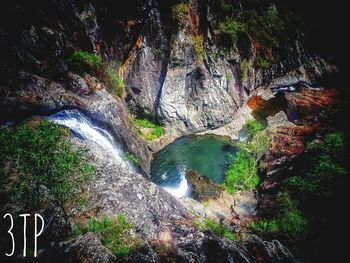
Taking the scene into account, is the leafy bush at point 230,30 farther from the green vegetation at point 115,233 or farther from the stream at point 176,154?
the green vegetation at point 115,233

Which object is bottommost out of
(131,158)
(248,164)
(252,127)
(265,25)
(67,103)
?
(248,164)

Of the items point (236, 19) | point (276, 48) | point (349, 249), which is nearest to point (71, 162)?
point (349, 249)

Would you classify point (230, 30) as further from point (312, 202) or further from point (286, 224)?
point (286, 224)

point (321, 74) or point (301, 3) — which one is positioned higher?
point (301, 3)

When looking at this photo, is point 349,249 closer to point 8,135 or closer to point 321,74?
point 8,135

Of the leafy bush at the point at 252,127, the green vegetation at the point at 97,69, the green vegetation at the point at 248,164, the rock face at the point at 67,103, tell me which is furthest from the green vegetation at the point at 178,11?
the green vegetation at the point at 248,164

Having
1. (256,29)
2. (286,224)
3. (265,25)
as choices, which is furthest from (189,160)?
(265,25)

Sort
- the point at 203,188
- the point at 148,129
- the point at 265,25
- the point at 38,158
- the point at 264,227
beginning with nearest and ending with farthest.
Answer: the point at 38,158
the point at 264,227
the point at 203,188
the point at 148,129
the point at 265,25

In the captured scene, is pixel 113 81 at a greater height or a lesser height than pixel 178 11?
lesser
